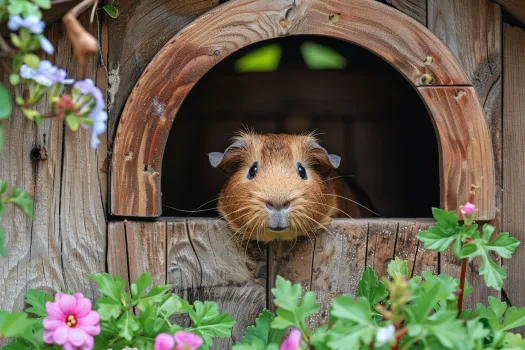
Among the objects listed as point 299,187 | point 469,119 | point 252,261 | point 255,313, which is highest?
point 469,119

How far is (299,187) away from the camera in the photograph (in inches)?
143

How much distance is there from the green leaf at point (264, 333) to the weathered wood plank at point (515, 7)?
1.77m

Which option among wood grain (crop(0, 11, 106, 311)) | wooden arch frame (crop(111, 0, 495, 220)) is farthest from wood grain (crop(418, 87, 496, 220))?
wood grain (crop(0, 11, 106, 311))

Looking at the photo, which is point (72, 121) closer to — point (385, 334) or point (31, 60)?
point (31, 60)

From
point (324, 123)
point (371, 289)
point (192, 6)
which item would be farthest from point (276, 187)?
point (324, 123)

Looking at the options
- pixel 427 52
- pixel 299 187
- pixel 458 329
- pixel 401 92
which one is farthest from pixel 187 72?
pixel 401 92

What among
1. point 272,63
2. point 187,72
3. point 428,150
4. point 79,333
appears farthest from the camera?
point 428,150

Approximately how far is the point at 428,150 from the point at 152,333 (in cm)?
321

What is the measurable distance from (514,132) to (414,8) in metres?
0.74

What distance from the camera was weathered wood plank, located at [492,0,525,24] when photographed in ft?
11.6

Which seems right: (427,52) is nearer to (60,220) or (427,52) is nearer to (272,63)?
(272,63)

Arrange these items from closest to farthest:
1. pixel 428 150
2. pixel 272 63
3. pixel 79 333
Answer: pixel 79 333 → pixel 272 63 → pixel 428 150

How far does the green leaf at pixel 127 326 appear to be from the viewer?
109 inches

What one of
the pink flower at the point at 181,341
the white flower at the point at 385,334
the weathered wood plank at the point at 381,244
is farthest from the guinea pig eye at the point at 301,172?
the white flower at the point at 385,334
